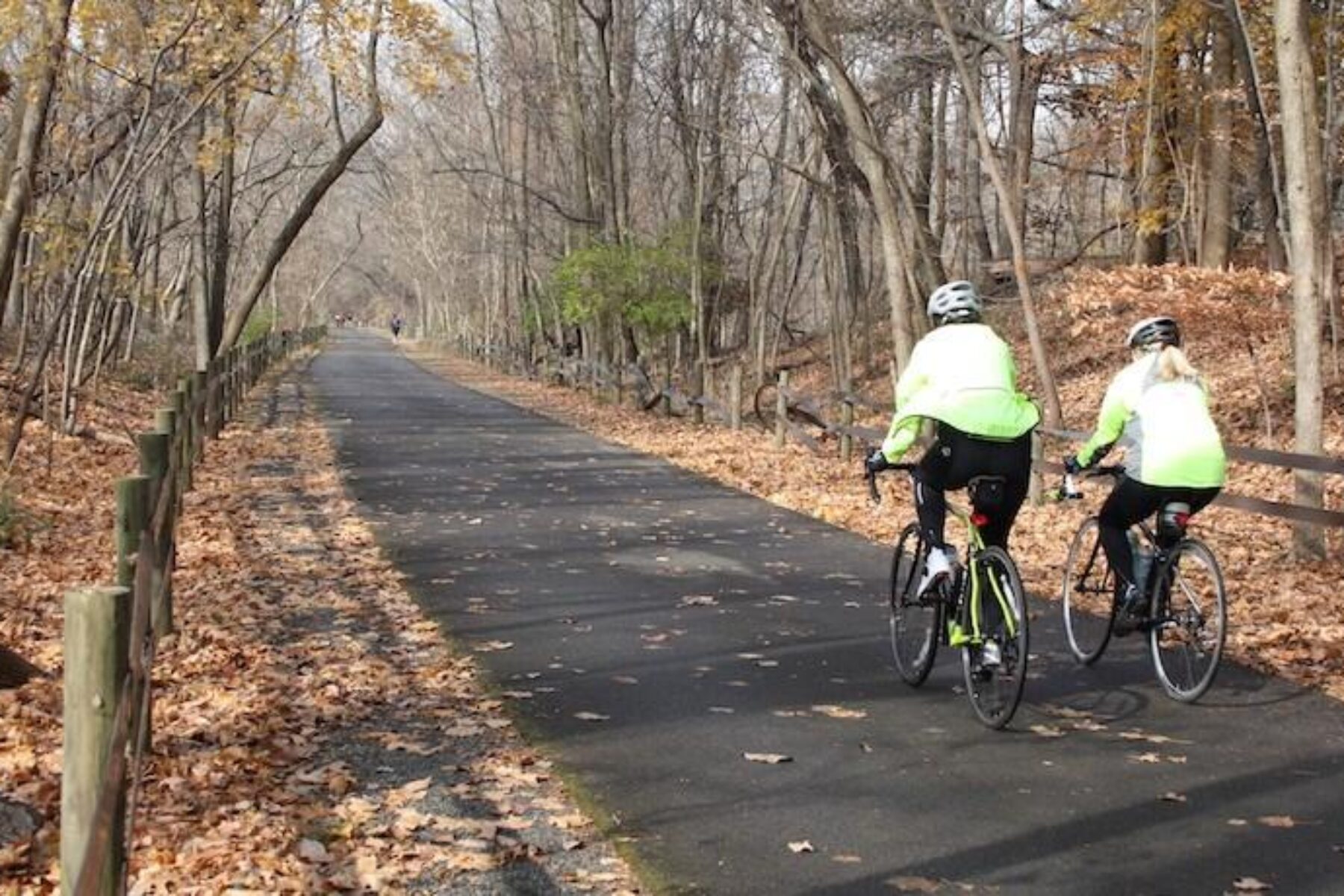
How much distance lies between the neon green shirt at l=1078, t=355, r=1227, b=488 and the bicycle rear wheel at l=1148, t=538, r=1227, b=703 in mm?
366

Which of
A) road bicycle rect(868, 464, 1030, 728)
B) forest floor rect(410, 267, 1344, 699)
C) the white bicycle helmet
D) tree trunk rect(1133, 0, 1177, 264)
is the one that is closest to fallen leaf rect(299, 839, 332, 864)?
road bicycle rect(868, 464, 1030, 728)

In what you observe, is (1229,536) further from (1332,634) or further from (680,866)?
(680,866)

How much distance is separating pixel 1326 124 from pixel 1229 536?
23.3 ft

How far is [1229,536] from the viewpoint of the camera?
13430 mm

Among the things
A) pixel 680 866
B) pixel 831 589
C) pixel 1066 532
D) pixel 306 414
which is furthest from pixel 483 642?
pixel 306 414

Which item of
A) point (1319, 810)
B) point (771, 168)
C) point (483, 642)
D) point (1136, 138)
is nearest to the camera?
point (1319, 810)

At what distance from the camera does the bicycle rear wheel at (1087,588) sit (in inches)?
322

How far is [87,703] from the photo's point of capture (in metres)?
3.55

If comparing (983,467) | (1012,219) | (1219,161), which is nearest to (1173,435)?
(983,467)

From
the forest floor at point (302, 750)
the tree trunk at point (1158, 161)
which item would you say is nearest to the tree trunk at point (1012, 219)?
the tree trunk at point (1158, 161)

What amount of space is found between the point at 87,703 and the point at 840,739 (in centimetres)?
385

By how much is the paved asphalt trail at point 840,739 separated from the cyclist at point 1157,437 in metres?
0.95

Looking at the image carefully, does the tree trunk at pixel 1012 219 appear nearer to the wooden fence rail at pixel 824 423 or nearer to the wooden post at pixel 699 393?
the wooden fence rail at pixel 824 423

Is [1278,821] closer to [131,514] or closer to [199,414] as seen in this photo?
[131,514]
